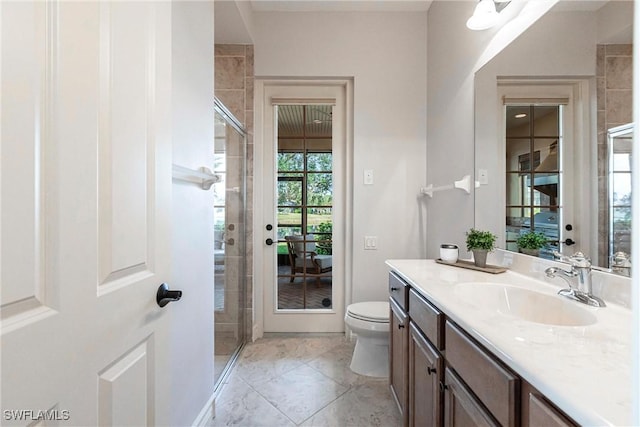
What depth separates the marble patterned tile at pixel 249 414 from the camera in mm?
1646

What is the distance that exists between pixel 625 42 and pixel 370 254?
2005 mm

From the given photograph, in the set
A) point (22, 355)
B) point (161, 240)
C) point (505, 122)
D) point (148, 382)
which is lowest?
point (148, 382)

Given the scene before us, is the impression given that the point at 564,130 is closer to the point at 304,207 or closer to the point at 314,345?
the point at 304,207

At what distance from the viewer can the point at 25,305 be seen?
→ 47 centimetres

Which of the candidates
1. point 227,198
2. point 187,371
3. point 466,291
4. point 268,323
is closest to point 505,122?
point 466,291

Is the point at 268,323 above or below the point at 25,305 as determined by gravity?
below

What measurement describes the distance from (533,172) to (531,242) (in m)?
0.34

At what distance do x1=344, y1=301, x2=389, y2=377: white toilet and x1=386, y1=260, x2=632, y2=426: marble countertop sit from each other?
98cm

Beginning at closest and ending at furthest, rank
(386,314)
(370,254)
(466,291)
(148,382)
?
1. (148,382)
2. (466,291)
3. (386,314)
4. (370,254)

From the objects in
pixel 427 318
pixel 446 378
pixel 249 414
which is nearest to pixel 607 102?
pixel 427 318

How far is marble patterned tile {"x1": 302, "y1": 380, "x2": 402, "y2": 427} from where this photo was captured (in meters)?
1.64

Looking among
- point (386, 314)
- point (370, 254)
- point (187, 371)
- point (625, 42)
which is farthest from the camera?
point (370, 254)

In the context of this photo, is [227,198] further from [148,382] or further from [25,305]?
[25,305]

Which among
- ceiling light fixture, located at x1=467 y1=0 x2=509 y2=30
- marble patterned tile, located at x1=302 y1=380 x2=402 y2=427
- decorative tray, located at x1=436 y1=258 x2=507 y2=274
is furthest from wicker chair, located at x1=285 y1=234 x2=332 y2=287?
ceiling light fixture, located at x1=467 y1=0 x2=509 y2=30
